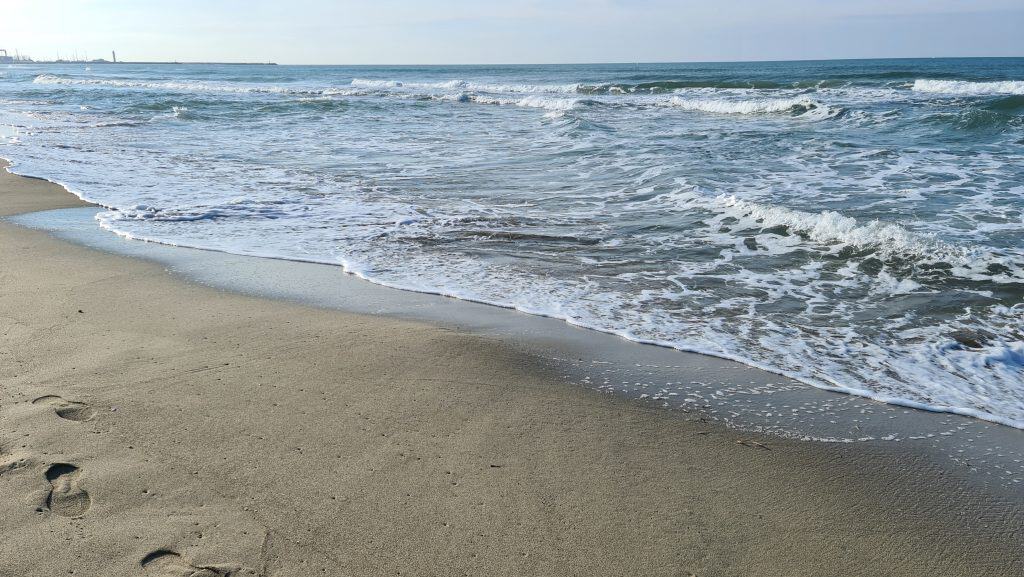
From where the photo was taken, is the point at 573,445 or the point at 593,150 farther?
the point at 593,150

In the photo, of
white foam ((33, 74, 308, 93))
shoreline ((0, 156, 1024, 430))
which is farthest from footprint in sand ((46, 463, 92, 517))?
white foam ((33, 74, 308, 93))

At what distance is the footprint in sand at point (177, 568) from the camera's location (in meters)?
2.22

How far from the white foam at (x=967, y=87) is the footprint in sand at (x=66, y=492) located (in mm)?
31276

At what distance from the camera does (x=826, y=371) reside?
159 inches

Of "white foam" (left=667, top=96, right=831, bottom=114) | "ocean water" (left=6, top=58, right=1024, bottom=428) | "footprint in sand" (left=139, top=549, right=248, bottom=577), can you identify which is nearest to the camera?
"footprint in sand" (left=139, top=549, right=248, bottom=577)

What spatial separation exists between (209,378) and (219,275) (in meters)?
2.29

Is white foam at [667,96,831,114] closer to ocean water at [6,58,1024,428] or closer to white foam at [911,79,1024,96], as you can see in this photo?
ocean water at [6,58,1024,428]

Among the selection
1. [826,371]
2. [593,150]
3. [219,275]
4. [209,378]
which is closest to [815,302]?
[826,371]

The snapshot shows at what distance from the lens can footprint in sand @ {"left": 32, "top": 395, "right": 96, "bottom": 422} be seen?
3158 mm

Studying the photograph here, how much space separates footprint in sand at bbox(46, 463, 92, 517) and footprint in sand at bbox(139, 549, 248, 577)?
433 millimetres

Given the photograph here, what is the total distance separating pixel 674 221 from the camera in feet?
25.6

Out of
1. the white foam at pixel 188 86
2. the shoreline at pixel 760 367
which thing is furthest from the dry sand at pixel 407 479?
the white foam at pixel 188 86

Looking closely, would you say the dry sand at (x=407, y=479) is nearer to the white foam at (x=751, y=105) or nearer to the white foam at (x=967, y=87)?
the white foam at (x=751, y=105)

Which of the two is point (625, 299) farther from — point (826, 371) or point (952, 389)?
point (952, 389)
